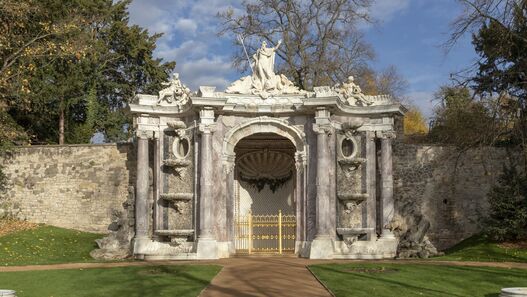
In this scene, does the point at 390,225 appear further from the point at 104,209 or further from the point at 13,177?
the point at 13,177

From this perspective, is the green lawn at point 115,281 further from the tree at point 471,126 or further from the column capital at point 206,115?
the tree at point 471,126

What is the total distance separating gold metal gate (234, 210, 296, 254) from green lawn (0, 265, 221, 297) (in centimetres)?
442

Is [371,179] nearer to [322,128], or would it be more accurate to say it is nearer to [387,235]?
[387,235]

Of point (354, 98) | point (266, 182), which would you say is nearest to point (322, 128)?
point (354, 98)

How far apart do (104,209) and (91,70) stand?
1101 cm

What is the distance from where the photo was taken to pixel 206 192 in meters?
18.2

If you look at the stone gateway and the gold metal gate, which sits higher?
the stone gateway

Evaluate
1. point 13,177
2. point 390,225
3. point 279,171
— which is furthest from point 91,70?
point 390,225

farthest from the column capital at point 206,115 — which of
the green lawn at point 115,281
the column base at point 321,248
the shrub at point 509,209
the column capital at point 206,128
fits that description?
the shrub at point 509,209

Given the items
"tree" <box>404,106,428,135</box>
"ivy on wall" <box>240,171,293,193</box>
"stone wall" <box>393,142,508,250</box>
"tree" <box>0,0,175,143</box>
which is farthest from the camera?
"tree" <box>404,106,428,135</box>

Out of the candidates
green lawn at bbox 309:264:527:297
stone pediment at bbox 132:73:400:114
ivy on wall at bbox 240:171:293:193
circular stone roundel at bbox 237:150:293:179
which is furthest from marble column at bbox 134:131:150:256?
green lawn at bbox 309:264:527:297

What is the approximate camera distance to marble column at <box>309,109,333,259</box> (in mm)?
18000

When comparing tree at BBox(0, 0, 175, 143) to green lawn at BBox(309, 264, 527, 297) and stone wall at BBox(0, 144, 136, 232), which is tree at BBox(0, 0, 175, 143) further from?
green lawn at BBox(309, 264, 527, 297)

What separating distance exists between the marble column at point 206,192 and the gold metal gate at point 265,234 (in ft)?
5.37
